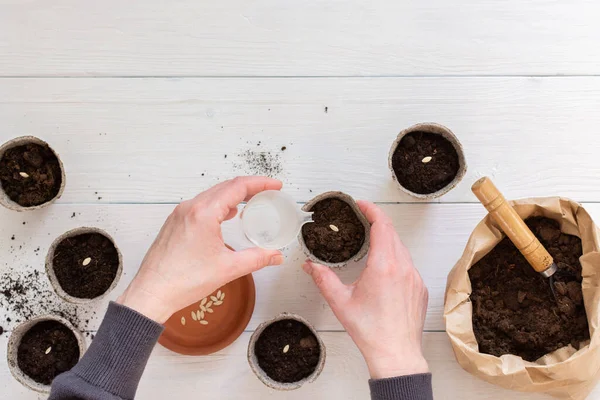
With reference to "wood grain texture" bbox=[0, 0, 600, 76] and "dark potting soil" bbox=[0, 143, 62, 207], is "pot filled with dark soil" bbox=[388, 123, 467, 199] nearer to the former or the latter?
"wood grain texture" bbox=[0, 0, 600, 76]

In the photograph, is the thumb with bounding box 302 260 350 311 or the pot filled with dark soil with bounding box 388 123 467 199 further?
the pot filled with dark soil with bounding box 388 123 467 199

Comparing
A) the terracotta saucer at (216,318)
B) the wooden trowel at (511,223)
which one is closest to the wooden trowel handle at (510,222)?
the wooden trowel at (511,223)

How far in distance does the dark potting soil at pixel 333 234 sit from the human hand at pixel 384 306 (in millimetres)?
92

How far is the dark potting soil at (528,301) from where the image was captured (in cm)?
114

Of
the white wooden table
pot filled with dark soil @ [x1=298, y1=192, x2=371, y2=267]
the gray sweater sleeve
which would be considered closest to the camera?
the gray sweater sleeve

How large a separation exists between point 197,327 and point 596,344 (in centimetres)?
82

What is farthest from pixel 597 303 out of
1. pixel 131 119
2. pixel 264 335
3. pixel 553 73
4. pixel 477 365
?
pixel 131 119

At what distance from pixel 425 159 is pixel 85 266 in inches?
31.0

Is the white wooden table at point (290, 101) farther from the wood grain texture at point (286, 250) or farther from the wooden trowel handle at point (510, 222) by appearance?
the wooden trowel handle at point (510, 222)

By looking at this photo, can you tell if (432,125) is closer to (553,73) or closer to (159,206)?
(553,73)

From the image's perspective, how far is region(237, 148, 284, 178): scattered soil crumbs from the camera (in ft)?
4.26

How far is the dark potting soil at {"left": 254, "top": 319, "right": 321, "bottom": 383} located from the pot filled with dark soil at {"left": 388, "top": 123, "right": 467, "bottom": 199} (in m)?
0.39

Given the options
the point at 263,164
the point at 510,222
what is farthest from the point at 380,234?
the point at 263,164

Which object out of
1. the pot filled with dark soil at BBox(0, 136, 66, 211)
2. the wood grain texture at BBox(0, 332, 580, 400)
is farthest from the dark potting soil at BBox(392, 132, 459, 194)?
the pot filled with dark soil at BBox(0, 136, 66, 211)
